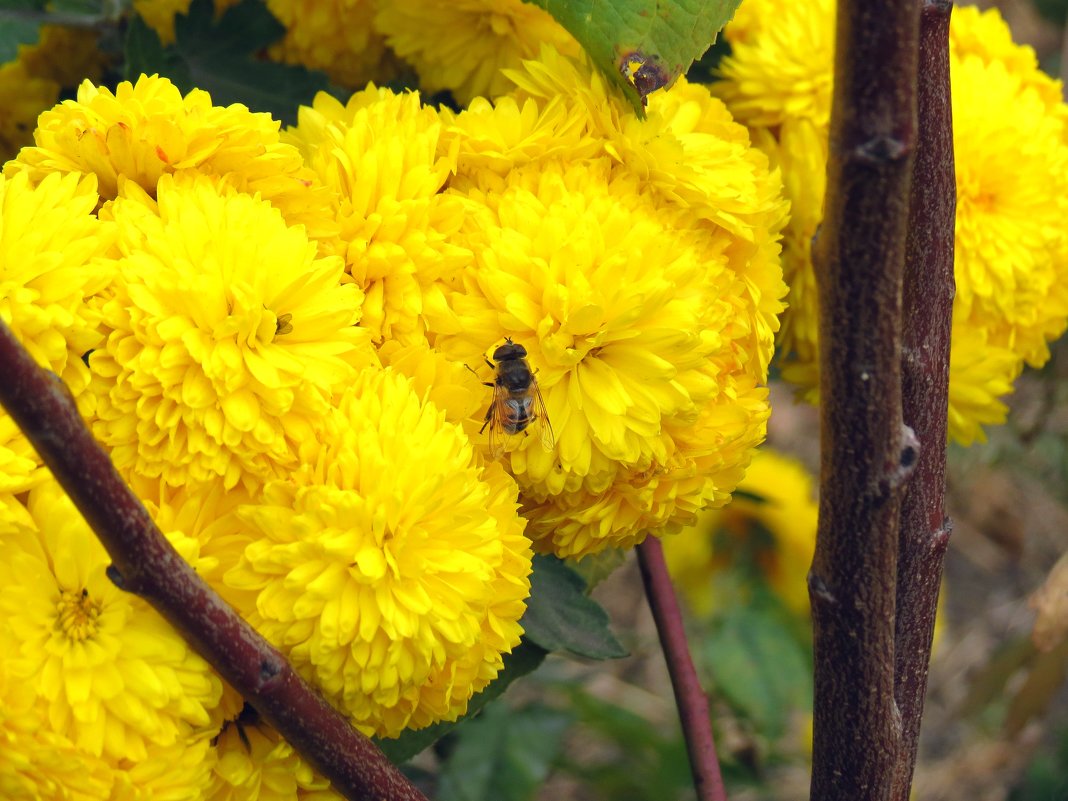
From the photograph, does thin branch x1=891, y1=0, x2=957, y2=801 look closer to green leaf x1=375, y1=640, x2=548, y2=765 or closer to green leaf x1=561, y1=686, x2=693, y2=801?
green leaf x1=375, y1=640, x2=548, y2=765

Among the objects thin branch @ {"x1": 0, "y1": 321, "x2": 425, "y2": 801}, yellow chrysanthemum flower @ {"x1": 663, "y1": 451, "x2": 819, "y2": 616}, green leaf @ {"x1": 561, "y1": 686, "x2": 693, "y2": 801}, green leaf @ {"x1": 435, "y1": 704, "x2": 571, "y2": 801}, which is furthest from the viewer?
yellow chrysanthemum flower @ {"x1": 663, "y1": 451, "x2": 819, "y2": 616}

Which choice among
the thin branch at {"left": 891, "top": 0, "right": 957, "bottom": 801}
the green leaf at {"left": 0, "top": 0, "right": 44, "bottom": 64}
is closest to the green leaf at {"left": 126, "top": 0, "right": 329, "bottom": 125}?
the green leaf at {"left": 0, "top": 0, "right": 44, "bottom": 64}

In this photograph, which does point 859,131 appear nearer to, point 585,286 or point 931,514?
point 585,286

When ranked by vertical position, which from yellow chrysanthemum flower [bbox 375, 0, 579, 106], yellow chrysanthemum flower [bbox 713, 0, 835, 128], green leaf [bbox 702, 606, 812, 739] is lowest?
green leaf [bbox 702, 606, 812, 739]

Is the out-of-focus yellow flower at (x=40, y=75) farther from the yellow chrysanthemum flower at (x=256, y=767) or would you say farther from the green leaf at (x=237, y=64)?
the yellow chrysanthemum flower at (x=256, y=767)

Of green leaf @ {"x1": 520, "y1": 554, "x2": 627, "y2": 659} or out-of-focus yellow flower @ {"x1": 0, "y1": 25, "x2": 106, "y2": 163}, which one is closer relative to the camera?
green leaf @ {"x1": 520, "y1": 554, "x2": 627, "y2": 659}

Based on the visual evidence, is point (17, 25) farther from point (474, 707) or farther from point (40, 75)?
point (474, 707)

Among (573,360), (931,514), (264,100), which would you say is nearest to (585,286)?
(573,360)
